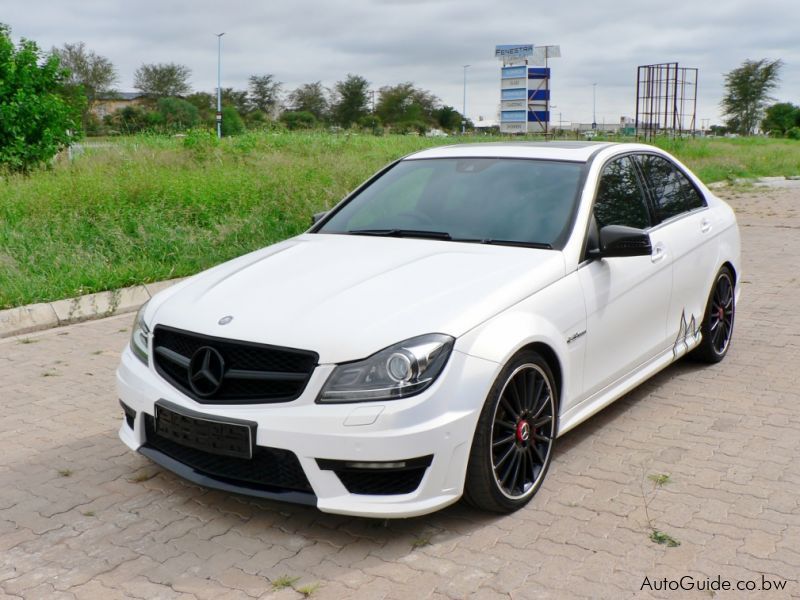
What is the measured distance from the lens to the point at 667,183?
18.9 ft

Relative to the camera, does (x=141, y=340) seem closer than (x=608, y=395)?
Yes

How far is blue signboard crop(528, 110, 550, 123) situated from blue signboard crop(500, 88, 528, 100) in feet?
5.12

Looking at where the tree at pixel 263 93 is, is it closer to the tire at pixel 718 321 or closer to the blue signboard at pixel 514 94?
the blue signboard at pixel 514 94

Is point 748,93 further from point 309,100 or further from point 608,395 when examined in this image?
point 608,395

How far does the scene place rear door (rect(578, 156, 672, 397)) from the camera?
14.5ft

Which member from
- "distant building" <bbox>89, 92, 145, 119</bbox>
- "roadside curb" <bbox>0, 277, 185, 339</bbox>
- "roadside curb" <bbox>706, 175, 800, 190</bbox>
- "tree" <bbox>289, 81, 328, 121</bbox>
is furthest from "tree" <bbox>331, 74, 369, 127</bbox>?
"roadside curb" <bbox>0, 277, 185, 339</bbox>

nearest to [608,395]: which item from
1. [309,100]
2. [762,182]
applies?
[762,182]

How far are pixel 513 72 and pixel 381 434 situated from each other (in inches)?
2897

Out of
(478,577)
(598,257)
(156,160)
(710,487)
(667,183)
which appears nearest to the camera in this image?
(478,577)

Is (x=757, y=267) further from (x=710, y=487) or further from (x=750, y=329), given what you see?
(x=710, y=487)

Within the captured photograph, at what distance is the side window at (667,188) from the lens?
552cm

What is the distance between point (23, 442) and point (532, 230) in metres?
3.07

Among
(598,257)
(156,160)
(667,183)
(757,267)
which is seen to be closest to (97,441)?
(598,257)

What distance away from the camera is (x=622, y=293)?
4.66 metres
